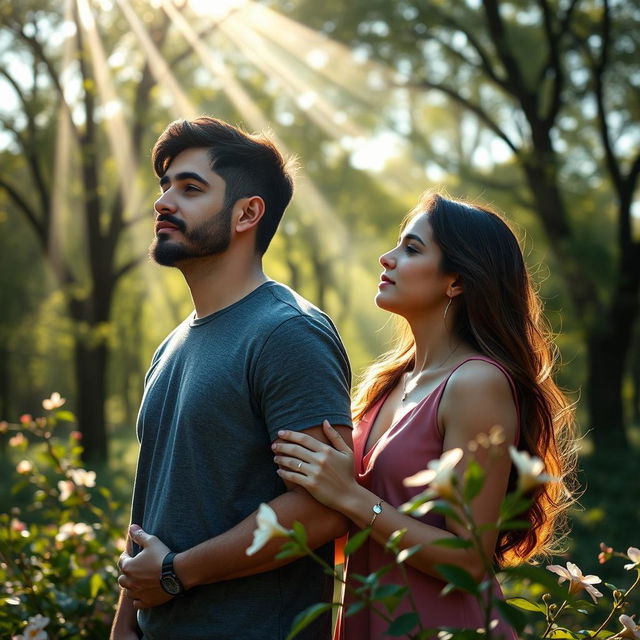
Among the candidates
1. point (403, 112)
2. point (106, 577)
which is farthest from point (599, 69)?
point (403, 112)

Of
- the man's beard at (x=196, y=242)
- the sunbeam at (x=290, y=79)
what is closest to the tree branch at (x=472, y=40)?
the sunbeam at (x=290, y=79)

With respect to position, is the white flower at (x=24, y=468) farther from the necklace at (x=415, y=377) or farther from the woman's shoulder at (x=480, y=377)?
the woman's shoulder at (x=480, y=377)

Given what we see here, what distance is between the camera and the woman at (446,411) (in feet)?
8.25

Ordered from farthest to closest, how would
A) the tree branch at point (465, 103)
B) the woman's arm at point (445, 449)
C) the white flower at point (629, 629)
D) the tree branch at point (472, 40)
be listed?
the tree branch at point (465, 103) → the tree branch at point (472, 40) → the woman's arm at point (445, 449) → the white flower at point (629, 629)

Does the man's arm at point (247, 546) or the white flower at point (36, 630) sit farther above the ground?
the man's arm at point (247, 546)

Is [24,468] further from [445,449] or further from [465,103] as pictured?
[465,103]

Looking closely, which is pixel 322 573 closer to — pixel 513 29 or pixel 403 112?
pixel 513 29

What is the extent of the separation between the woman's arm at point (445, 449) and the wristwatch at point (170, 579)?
1.53ft

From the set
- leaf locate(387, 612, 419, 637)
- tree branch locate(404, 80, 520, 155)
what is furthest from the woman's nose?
tree branch locate(404, 80, 520, 155)

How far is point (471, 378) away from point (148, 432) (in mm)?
1123

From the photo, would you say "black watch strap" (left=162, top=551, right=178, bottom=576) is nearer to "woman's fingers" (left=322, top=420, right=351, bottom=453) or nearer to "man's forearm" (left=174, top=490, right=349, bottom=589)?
"man's forearm" (left=174, top=490, right=349, bottom=589)

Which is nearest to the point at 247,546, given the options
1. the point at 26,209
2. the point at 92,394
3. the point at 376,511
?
the point at 376,511

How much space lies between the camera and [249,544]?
2500 mm

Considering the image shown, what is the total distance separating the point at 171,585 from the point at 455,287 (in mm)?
1349
